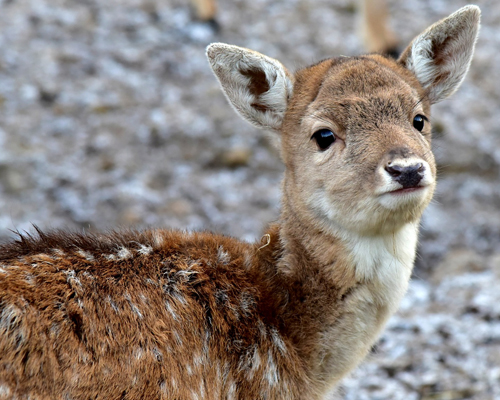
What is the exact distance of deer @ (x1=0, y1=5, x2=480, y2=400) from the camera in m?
3.82

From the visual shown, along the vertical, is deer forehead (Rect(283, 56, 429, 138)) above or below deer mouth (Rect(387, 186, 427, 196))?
above

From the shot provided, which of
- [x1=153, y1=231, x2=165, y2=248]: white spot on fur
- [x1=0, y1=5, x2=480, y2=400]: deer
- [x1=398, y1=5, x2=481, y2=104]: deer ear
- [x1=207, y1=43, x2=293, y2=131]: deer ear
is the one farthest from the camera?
[x1=398, y1=5, x2=481, y2=104]: deer ear

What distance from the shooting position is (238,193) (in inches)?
365

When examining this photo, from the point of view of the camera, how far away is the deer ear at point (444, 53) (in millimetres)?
5219

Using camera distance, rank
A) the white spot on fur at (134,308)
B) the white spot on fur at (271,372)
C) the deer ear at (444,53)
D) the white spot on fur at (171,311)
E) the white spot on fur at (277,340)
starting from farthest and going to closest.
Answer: the deer ear at (444,53) → the white spot on fur at (277,340) → the white spot on fur at (271,372) → the white spot on fur at (171,311) → the white spot on fur at (134,308)

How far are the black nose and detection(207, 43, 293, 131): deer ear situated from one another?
4.34ft

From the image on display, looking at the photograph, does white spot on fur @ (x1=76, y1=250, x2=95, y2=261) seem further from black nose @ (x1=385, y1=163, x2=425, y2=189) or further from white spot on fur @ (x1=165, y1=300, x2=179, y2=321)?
black nose @ (x1=385, y1=163, x2=425, y2=189)

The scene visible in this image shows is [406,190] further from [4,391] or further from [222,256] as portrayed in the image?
[4,391]

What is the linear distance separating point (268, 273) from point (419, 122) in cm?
147

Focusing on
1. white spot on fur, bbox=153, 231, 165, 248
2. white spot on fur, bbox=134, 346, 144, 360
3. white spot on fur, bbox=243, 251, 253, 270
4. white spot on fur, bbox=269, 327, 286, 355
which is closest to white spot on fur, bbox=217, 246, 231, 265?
white spot on fur, bbox=243, 251, 253, 270

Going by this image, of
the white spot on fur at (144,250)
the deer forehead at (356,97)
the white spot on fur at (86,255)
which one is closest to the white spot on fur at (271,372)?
the white spot on fur at (144,250)

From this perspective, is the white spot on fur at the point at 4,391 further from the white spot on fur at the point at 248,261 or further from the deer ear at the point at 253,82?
the deer ear at the point at 253,82

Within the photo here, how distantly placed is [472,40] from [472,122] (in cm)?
540

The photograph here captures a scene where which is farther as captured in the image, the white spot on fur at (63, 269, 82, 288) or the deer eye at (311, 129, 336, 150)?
the deer eye at (311, 129, 336, 150)
